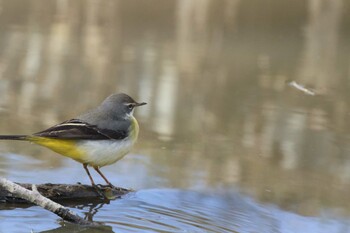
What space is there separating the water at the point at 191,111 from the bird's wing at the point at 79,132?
59 cm

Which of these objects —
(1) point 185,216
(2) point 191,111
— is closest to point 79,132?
→ (1) point 185,216

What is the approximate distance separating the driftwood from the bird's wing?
0.43 meters

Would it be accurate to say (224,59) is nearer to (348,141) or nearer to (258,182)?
(348,141)

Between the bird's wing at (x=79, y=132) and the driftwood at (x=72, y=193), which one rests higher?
the bird's wing at (x=79, y=132)

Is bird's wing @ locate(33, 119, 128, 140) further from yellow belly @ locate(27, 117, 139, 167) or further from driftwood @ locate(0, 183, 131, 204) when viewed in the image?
driftwood @ locate(0, 183, 131, 204)

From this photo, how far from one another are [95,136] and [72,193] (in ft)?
1.68

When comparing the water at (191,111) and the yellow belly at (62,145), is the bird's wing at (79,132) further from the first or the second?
the water at (191,111)

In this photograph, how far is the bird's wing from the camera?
6148 mm

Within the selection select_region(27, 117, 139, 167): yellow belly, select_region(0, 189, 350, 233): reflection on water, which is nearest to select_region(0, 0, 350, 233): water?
select_region(0, 189, 350, 233): reflection on water

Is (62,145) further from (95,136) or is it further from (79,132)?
(95,136)

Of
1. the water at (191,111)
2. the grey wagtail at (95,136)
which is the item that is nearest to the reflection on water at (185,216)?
the water at (191,111)

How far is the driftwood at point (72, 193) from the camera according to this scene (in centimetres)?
614

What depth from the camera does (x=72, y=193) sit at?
638 centimetres

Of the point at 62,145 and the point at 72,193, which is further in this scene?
the point at 72,193
